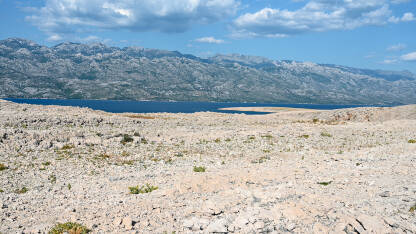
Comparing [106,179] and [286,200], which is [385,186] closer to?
[286,200]

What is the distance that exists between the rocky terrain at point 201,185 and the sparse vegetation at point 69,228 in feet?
1.44

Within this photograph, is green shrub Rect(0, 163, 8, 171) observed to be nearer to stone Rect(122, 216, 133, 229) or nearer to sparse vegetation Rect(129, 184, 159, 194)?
sparse vegetation Rect(129, 184, 159, 194)

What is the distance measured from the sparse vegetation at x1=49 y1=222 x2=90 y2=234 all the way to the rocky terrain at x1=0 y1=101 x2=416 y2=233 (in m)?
0.44

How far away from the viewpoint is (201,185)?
18.8 meters

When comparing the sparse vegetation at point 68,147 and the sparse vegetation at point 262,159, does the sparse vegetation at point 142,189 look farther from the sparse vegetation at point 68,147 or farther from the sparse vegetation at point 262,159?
the sparse vegetation at point 68,147

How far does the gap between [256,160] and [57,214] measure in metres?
18.5

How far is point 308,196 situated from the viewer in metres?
16.0

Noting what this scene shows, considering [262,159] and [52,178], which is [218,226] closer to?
[52,178]

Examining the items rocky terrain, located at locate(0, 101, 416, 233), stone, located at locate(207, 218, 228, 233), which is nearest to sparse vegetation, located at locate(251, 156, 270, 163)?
rocky terrain, located at locate(0, 101, 416, 233)

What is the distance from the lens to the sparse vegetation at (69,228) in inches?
493

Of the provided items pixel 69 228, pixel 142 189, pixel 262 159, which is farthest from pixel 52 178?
pixel 262 159

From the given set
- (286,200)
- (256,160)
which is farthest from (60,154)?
(286,200)

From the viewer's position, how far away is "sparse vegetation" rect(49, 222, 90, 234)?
12516mm

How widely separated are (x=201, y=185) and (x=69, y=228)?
26.1 feet
